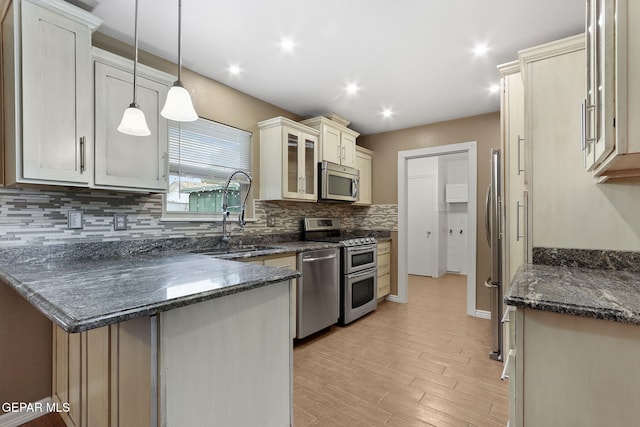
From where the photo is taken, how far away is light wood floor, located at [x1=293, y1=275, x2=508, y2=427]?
178 cm

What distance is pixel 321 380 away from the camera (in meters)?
2.17

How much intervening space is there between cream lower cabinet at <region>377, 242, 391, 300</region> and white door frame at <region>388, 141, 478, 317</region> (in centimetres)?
15

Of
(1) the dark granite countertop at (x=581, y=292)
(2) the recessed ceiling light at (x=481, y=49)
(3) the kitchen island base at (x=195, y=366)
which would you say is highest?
(2) the recessed ceiling light at (x=481, y=49)

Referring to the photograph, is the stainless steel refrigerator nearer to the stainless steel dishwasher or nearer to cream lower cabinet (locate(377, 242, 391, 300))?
the stainless steel dishwasher

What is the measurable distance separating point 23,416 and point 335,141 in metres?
3.46

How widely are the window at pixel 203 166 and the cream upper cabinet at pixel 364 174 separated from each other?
1.69 meters

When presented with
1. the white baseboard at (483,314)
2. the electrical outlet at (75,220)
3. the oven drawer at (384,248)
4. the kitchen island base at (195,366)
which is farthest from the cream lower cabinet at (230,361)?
the white baseboard at (483,314)

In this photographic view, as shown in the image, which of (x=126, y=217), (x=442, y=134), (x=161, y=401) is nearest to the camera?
(x=161, y=401)

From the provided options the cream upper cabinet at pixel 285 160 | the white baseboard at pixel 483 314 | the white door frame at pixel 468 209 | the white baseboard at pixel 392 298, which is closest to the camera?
the cream upper cabinet at pixel 285 160

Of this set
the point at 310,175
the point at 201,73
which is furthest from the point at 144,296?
the point at 310,175

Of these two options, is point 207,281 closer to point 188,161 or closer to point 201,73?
point 188,161

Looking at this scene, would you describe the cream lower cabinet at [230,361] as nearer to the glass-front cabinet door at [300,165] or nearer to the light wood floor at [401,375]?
the light wood floor at [401,375]

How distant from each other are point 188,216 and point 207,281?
1.58 m

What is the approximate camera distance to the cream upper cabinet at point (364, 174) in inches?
167
